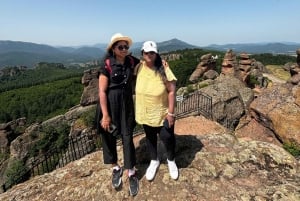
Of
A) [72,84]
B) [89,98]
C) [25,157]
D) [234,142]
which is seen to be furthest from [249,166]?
[72,84]

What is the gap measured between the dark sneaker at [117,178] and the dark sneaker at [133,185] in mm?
197

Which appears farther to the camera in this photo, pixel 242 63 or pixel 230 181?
pixel 242 63

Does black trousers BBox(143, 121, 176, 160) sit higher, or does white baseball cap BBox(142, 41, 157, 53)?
white baseball cap BBox(142, 41, 157, 53)

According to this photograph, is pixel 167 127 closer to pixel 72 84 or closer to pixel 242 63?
pixel 242 63

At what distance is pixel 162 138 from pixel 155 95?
2.50 ft

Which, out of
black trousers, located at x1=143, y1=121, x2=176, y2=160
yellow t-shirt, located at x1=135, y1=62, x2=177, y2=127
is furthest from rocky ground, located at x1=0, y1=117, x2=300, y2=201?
yellow t-shirt, located at x1=135, y1=62, x2=177, y2=127

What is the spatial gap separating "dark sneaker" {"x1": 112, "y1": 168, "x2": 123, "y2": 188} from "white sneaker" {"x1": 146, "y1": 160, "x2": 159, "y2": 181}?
17.7 inches

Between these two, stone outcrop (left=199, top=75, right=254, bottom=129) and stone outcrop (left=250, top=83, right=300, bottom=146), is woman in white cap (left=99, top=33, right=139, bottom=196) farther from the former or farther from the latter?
stone outcrop (left=199, top=75, right=254, bottom=129)

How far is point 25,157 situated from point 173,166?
12.9m

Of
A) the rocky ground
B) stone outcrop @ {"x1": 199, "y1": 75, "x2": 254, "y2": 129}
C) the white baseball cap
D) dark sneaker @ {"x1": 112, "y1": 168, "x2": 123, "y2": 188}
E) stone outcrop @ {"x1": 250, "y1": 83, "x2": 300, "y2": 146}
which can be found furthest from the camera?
stone outcrop @ {"x1": 199, "y1": 75, "x2": 254, "y2": 129}

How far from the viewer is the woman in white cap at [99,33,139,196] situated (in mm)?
4457

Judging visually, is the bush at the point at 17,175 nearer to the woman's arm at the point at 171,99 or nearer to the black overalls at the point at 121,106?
the black overalls at the point at 121,106

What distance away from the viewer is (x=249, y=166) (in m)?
5.16

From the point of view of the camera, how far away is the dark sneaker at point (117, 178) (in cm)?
469
